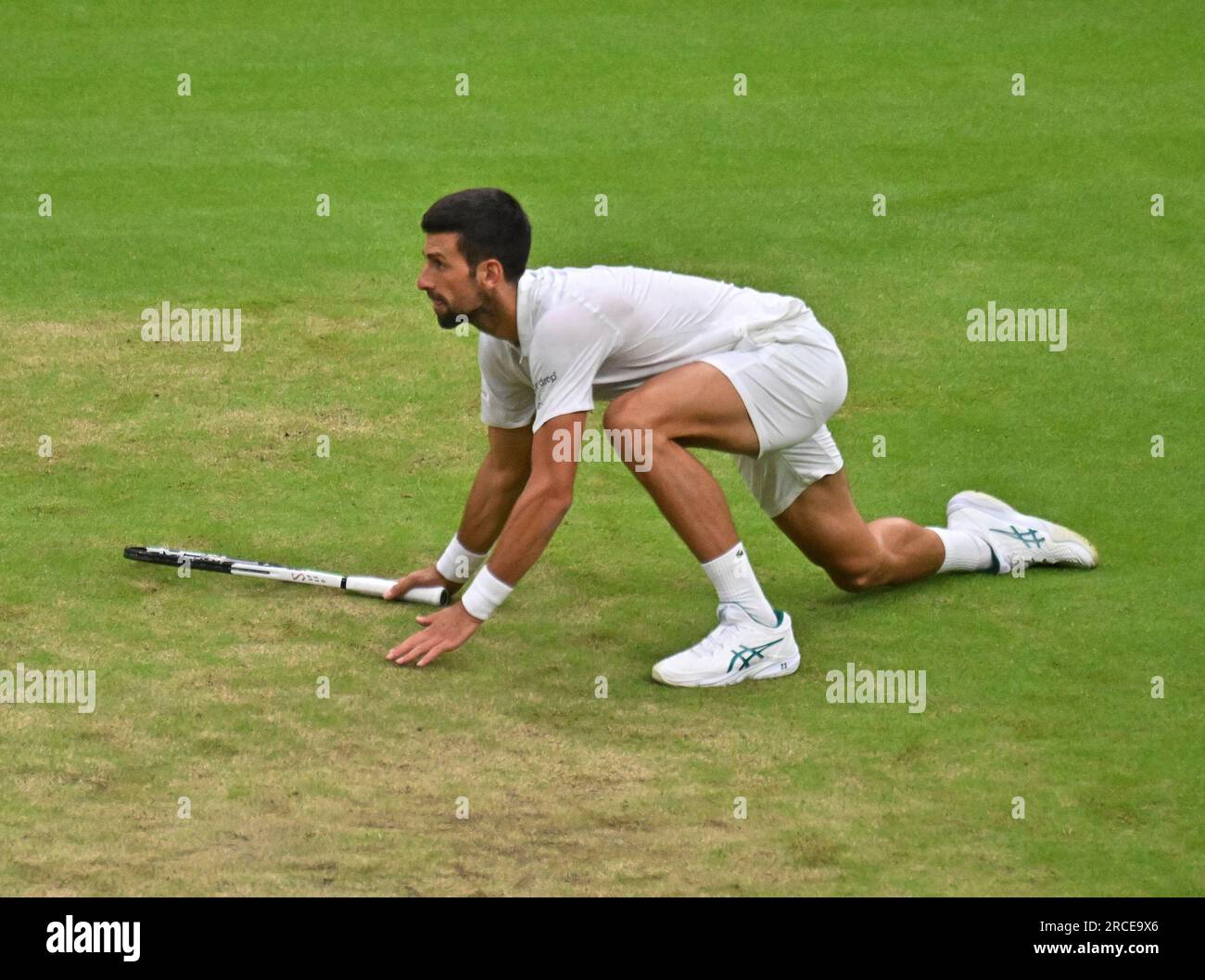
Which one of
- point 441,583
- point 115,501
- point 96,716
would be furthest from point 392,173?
point 96,716

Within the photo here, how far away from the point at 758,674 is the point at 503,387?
131cm

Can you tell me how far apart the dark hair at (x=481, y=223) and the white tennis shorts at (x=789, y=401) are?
0.81 metres

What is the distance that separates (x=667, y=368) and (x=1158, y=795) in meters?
2.10

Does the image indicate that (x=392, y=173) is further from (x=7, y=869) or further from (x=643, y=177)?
(x=7, y=869)

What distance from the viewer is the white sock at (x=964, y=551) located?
6602 mm

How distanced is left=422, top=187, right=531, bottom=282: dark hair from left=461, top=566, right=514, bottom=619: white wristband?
980 millimetres

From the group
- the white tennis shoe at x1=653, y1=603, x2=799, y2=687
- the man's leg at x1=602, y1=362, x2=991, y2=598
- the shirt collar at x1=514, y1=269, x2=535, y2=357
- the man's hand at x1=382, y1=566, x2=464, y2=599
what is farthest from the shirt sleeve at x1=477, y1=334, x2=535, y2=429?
the white tennis shoe at x1=653, y1=603, x2=799, y2=687

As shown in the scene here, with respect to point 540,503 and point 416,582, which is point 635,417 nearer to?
point 540,503

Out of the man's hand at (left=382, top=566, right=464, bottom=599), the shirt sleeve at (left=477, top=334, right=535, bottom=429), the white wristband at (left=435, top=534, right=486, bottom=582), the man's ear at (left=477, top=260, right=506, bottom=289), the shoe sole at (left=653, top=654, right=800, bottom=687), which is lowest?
the shoe sole at (left=653, top=654, right=800, bottom=687)

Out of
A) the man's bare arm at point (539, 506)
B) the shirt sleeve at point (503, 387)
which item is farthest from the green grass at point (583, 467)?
the shirt sleeve at point (503, 387)

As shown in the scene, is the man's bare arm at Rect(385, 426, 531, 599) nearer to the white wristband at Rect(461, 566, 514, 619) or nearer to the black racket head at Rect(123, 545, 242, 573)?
the white wristband at Rect(461, 566, 514, 619)

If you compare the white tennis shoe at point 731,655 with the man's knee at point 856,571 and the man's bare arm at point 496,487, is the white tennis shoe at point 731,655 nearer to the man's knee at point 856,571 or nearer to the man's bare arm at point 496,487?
the man's knee at point 856,571

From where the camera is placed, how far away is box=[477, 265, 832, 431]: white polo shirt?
5.60m

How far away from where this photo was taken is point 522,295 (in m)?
5.65
